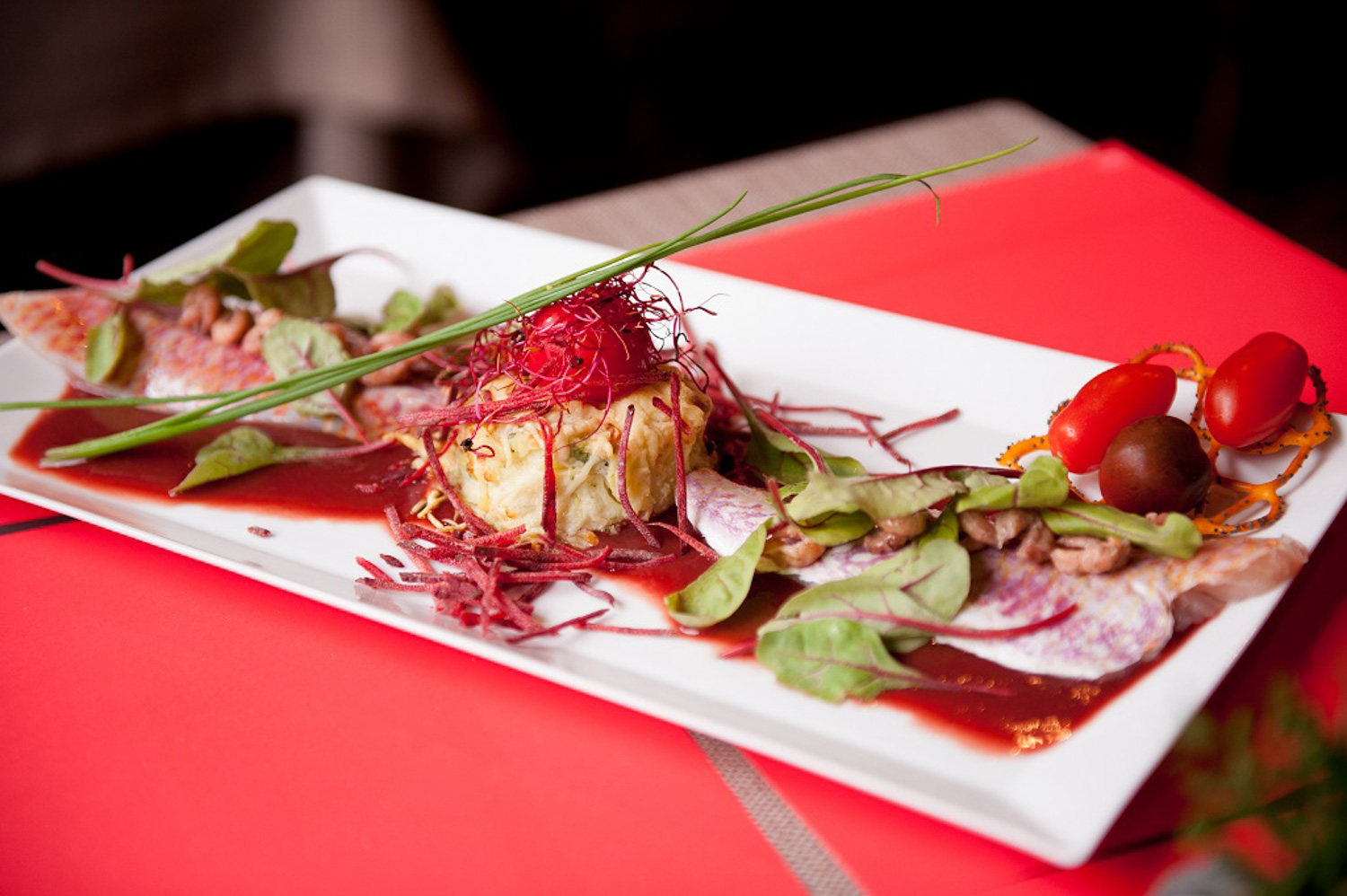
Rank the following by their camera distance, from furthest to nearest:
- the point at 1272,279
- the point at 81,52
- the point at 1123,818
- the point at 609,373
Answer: the point at 81,52, the point at 1272,279, the point at 609,373, the point at 1123,818

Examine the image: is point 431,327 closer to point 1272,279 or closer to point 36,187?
point 1272,279

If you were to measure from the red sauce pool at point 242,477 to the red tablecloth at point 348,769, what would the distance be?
0.14 meters

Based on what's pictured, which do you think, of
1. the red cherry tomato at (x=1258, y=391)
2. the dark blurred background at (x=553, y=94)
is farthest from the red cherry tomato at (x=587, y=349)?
the dark blurred background at (x=553, y=94)

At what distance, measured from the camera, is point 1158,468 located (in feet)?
6.05

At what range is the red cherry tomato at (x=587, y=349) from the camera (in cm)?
215

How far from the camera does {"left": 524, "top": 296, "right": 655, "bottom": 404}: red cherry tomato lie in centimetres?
215

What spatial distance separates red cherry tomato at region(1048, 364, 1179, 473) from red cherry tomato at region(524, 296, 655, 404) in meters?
0.75

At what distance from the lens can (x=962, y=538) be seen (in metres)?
1.88

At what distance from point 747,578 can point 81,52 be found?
438 cm

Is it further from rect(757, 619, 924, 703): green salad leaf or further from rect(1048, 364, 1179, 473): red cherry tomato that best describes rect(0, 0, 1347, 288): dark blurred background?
rect(757, 619, 924, 703): green salad leaf

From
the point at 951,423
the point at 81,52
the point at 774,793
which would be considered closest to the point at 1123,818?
the point at 774,793

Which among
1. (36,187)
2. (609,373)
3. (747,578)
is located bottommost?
(36,187)

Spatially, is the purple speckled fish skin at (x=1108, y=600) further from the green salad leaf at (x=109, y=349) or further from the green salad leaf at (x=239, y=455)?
the green salad leaf at (x=109, y=349)

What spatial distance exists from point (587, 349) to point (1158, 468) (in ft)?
3.15
